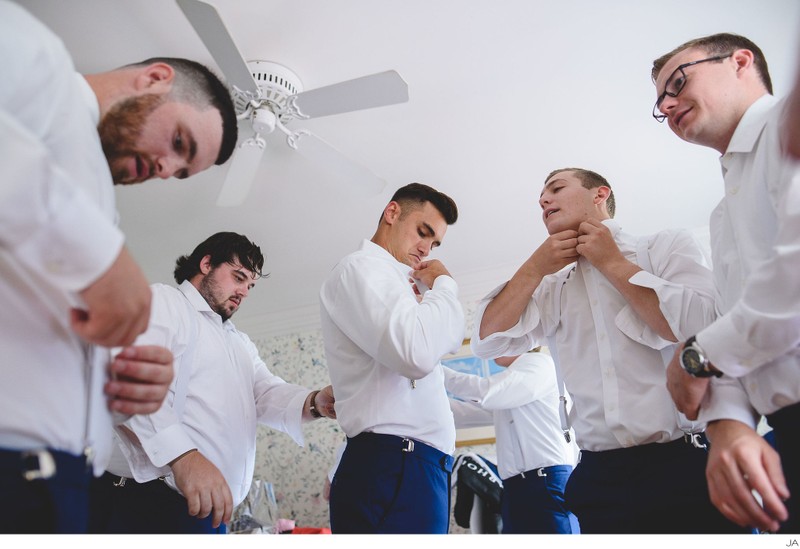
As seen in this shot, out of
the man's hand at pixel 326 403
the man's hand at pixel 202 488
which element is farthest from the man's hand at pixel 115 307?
the man's hand at pixel 326 403

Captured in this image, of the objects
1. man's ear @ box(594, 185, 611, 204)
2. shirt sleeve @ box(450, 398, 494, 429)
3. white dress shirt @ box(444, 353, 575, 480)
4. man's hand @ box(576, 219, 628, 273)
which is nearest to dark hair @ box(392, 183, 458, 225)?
man's ear @ box(594, 185, 611, 204)

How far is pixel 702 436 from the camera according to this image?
107cm

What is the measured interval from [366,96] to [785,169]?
1537mm

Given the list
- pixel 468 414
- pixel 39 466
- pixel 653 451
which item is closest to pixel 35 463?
pixel 39 466

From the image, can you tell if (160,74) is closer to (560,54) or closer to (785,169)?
(785,169)

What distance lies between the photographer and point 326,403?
1.71 meters

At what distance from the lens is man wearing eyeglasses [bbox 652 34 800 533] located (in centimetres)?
75

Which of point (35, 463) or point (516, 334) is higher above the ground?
point (516, 334)

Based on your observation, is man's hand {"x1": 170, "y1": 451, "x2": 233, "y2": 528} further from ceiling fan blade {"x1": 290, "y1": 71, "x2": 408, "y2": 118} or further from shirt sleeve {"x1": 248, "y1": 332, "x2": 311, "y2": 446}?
ceiling fan blade {"x1": 290, "y1": 71, "x2": 408, "y2": 118}

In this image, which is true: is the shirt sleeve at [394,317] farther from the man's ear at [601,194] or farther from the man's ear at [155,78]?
the man's ear at [155,78]

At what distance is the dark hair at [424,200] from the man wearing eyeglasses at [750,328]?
88 centimetres

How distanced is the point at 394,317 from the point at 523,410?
1612 mm

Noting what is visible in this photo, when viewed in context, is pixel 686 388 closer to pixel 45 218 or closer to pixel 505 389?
pixel 45 218

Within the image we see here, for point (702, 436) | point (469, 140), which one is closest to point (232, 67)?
point (469, 140)
